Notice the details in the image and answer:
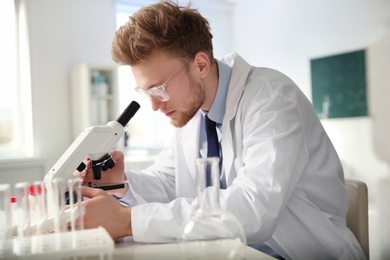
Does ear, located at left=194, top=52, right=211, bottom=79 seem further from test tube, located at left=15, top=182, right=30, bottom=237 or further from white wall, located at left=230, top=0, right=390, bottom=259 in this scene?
white wall, located at left=230, top=0, right=390, bottom=259

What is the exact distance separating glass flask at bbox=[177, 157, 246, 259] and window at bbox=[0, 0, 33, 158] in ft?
11.1

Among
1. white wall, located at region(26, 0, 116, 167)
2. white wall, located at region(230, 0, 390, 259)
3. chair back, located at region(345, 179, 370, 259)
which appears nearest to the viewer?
chair back, located at region(345, 179, 370, 259)

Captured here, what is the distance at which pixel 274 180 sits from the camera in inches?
36.5

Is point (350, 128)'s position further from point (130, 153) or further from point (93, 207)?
point (93, 207)

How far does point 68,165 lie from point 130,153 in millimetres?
3285

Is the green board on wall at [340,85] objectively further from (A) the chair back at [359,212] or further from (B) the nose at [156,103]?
(B) the nose at [156,103]

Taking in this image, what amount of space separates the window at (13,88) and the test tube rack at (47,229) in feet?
10.1

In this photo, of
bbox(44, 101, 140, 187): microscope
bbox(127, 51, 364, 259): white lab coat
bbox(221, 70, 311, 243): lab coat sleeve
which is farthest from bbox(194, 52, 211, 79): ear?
bbox(44, 101, 140, 187): microscope

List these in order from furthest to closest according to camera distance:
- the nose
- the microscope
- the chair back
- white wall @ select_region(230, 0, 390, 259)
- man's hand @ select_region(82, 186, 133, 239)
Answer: white wall @ select_region(230, 0, 390, 259) → the nose → the chair back → the microscope → man's hand @ select_region(82, 186, 133, 239)

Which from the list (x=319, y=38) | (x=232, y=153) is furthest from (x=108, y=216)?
(x=319, y=38)

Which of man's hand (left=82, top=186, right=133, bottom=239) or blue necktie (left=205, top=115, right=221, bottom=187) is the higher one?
blue necktie (left=205, top=115, right=221, bottom=187)

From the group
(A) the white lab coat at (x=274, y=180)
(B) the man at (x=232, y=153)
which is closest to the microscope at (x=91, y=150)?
(B) the man at (x=232, y=153)

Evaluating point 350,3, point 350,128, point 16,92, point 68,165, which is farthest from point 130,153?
point 68,165

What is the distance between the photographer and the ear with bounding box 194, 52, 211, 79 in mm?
1400
